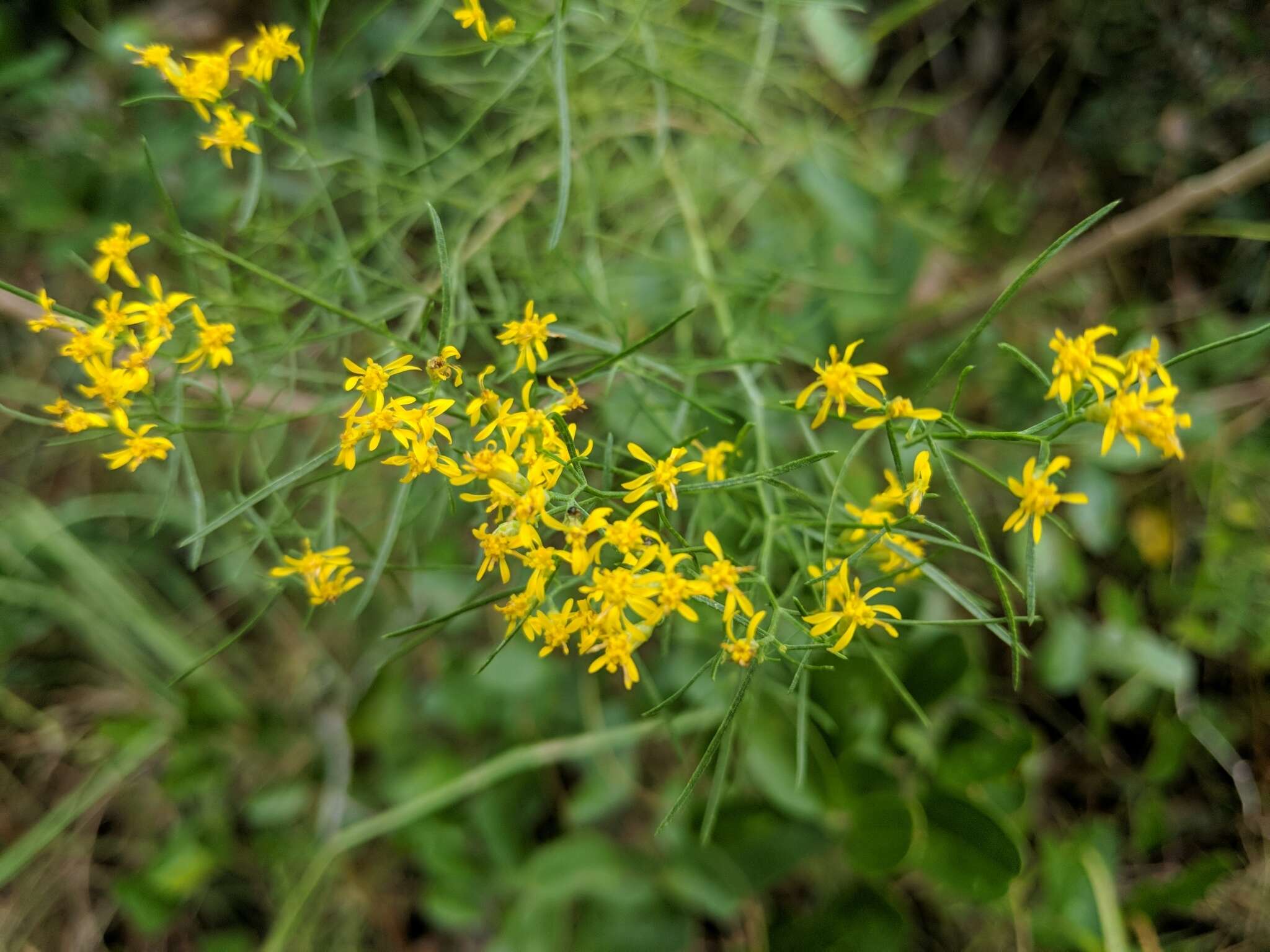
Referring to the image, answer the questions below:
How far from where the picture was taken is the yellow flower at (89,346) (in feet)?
2.69

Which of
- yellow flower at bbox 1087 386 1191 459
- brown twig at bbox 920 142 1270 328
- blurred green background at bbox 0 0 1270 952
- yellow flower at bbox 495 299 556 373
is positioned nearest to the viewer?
yellow flower at bbox 1087 386 1191 459

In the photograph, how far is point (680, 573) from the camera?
2.62 feet

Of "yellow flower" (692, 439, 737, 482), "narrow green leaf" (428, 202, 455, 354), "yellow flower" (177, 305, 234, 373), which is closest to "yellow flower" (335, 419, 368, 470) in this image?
"narrow green leaf" (428, 202, 455, 354)

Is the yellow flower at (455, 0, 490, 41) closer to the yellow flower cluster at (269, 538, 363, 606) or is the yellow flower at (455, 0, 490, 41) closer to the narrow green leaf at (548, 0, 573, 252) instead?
the narrow green leaf at (548, 0, 573, 252)

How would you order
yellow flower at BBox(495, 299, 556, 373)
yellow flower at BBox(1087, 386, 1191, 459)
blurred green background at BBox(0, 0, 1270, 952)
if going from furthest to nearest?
blurred green background at BBox(0, 0, 1270, 952)
yellow flower at BBox(495, 299, 556, 373)
yellow flower at BBox(1087, 386, 1191, 459)

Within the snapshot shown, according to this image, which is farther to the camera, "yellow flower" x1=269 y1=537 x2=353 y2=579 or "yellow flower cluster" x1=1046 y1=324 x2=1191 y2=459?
"yellow flower" x1=269 y1=537 x2=353 y2=579

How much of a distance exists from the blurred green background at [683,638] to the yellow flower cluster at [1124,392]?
571 millimetres

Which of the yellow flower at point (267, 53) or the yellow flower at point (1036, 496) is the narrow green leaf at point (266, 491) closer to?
the yellow flower at point (267, 53)

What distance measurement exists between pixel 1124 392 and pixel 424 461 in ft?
1.96

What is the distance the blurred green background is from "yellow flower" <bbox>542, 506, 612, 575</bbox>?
0.50 meters

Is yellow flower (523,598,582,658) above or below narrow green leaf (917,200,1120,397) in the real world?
below

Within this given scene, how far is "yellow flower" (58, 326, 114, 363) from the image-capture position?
819 mm

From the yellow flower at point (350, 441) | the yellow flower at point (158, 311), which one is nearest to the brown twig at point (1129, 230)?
the yellow flower at point (350, 441)

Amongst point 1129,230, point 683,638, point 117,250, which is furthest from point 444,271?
point 1129,230
